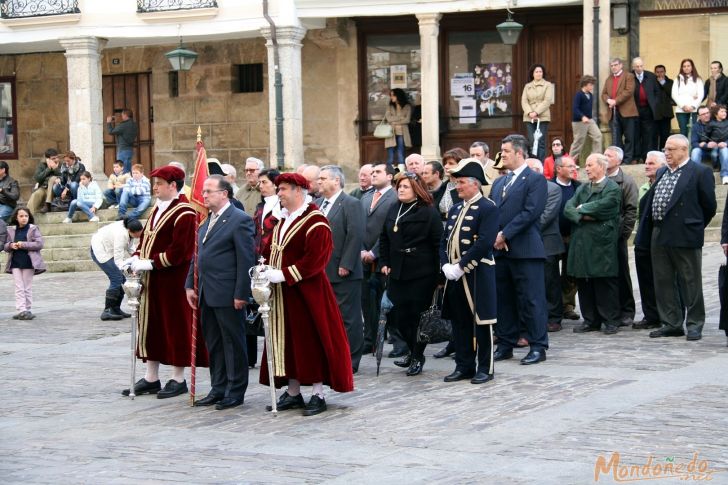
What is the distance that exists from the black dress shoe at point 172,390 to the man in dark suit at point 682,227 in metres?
4.65

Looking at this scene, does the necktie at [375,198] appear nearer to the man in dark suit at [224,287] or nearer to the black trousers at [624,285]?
the man in dark suit at [224,287]

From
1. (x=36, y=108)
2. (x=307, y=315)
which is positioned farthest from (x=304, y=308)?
(x=36, y=108)

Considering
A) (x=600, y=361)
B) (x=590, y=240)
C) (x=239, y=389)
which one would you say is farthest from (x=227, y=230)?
(x=590, y=240)

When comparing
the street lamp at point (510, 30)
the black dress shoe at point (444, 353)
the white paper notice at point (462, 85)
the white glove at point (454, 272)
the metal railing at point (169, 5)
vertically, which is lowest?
the black dress shoe at point (444, 353)

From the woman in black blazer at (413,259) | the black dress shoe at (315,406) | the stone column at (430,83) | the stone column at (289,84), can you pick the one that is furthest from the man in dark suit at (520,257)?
the stone column at (289,84)

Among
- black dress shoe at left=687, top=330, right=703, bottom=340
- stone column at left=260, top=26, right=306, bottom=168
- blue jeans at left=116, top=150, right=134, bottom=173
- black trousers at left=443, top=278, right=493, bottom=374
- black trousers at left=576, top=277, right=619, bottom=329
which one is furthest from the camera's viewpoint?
blue jeans at left=116, top=150, right=134, bottom=173

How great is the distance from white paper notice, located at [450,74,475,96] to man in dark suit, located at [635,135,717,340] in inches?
528

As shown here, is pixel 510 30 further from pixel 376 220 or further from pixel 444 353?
pixel 444 353

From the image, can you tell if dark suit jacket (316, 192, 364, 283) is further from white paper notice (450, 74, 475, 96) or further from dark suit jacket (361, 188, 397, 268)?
white paper notice (450, 74, 475, 96)

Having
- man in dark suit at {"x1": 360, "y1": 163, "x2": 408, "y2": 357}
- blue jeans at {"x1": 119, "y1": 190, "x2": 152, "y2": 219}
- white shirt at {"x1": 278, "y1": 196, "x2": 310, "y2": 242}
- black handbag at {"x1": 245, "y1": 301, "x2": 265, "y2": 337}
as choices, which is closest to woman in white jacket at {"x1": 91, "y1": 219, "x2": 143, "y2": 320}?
man in dark suit at {"x1": 360, "y1": 163, "x2": 408, "y2": 357}

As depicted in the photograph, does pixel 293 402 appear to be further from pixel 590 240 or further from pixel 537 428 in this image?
pixel 590 240

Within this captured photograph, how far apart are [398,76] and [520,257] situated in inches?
601

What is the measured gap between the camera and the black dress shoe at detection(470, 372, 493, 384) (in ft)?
34.6

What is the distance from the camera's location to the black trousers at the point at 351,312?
11.0 meters
